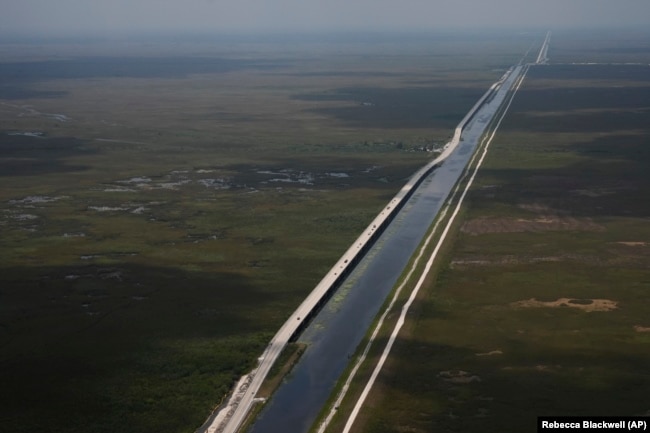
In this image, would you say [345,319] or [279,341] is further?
[345,319]

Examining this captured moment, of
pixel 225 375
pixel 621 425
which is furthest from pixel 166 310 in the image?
pixel 621 425

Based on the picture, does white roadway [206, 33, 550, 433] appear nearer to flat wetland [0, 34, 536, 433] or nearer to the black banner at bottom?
flat wetland [0, 34, 536, 433]

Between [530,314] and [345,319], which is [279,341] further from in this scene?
[530,314]

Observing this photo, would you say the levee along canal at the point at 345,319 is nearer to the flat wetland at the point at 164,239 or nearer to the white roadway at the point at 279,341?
the white roadway at the point at 279,341

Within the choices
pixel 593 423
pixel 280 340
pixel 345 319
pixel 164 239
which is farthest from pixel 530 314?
pixel 164 239

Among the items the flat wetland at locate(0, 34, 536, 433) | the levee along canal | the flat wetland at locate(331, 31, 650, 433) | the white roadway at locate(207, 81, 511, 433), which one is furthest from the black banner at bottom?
the flat wetland at locate(0, 34, 536, 433)

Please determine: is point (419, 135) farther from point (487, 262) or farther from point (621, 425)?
point (621, 425)
